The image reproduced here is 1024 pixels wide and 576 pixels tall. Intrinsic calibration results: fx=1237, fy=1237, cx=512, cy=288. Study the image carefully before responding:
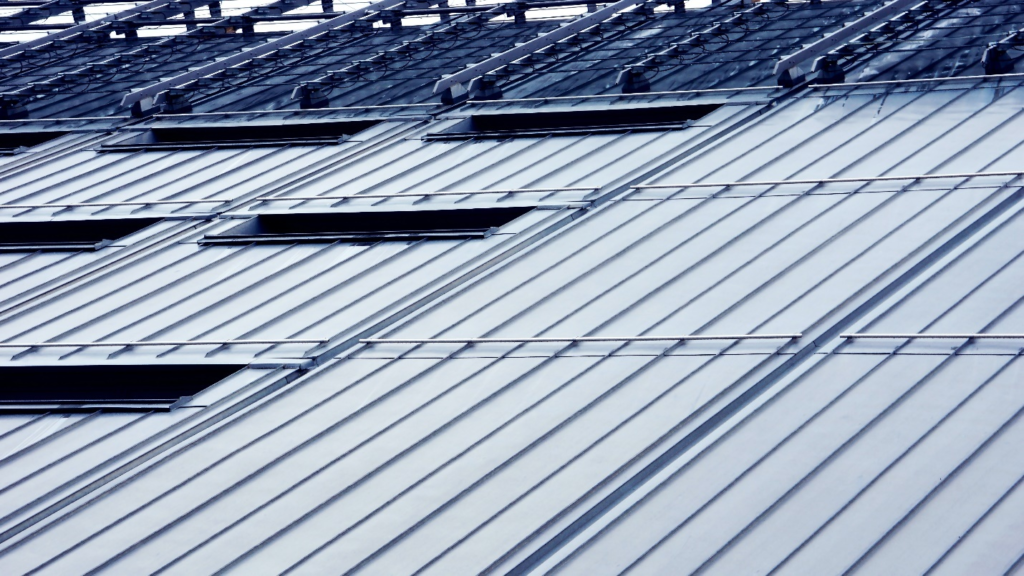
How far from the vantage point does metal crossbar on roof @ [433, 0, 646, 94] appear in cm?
2785

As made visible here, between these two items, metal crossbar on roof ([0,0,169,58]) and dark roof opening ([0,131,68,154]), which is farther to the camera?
metal crossbar on roof ([0,0,169,58])

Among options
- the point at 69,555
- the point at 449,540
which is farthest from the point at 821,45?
the point at 69,555

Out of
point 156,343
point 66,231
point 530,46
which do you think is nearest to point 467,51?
point 530,46

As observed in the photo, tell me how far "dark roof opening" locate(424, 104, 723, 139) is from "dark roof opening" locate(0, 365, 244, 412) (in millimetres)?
9835

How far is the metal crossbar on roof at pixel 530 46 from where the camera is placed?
27845 millimetres

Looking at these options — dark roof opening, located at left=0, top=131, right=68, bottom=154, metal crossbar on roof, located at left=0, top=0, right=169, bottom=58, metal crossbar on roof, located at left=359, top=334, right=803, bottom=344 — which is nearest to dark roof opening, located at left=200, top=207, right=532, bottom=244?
metal crossbar on roof, located at left=359, top=334, right=803, bottom=344

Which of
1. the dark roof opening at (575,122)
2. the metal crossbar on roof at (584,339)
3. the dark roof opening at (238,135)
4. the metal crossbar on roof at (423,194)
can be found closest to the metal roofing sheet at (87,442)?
the metal crossbar on roof at (584,339)

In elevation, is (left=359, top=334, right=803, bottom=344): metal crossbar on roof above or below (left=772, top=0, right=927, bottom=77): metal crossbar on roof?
below

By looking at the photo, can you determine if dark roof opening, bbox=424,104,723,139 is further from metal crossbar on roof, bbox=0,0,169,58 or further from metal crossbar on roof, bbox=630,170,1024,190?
metal crossbar on roof, bbox=0,0,169,58

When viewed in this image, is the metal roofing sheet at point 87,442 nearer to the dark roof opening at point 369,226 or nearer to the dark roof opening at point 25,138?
the dark roof opening at point 369,226

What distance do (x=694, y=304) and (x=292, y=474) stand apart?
5860mm

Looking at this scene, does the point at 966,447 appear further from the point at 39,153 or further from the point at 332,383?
the point at 39,153

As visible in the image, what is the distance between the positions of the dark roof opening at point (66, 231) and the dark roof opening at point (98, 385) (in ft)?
18.5

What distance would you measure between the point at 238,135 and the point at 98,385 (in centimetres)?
1171
